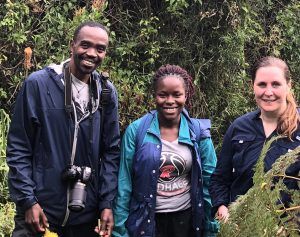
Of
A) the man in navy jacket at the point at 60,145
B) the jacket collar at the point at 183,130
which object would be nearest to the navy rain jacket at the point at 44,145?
the man in navy jacket at the point at 60,145

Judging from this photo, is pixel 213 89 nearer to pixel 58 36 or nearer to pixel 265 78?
pixel 58 36

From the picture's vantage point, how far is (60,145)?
2.96 metres

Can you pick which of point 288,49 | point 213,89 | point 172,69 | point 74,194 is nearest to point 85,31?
point 172,69

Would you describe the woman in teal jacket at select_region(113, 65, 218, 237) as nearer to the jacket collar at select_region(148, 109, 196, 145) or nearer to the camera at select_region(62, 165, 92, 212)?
the jacket collar at select_region(148, 109, 196, 145)

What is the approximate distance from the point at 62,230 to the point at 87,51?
1.02 meters

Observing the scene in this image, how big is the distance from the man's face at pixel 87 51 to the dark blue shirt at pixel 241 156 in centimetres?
→ 88

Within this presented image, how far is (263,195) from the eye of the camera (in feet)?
6.57

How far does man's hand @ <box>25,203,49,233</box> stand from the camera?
2.86 metres

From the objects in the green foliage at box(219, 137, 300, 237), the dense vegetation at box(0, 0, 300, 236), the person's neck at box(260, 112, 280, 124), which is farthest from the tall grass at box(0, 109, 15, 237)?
the green foliage at box(219, 137, 300, 237)

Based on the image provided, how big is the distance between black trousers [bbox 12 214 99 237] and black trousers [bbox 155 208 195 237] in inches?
14.9

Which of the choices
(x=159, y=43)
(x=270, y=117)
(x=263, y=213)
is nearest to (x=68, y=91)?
(x=270, y=117)

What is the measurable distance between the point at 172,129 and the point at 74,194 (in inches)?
29.4

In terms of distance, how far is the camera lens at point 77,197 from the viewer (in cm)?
293

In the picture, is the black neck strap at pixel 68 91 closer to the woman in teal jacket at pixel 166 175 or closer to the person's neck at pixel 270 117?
the woman in teal jacket at pixel 166 175
